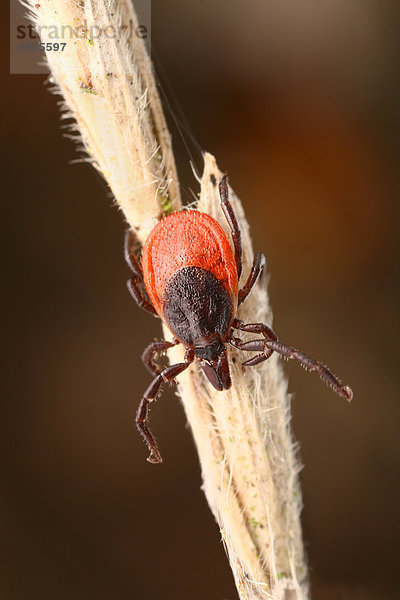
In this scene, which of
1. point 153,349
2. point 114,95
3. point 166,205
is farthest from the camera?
point 153,349

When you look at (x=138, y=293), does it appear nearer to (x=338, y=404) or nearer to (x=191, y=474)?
(x=191, y=474)

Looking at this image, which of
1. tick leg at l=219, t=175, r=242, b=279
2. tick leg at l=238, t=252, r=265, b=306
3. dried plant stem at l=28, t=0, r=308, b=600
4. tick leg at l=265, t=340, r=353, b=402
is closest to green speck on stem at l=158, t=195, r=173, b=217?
dried plant stem at l=28, t=0, r=308, b=600

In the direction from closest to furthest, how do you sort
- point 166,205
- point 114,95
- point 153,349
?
1. point 114,95
2. point 166,205
3. point 153,349

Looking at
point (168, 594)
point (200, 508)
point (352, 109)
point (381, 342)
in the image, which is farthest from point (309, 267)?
point (168, 594)

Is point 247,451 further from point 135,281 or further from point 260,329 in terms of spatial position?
point 135,281

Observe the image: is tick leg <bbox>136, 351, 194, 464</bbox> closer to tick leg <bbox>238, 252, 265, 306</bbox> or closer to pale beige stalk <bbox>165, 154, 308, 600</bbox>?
pale beige stalk <bbox>165, 154, 308, 600</bbox>

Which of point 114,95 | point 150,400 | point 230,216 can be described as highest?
point 114,95

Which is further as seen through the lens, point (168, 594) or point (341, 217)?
point (341, 217)

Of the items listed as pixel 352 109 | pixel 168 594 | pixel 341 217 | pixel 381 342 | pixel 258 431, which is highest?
pixel 352 109

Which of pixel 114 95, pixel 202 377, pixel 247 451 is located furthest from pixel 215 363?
pixel 114 95
